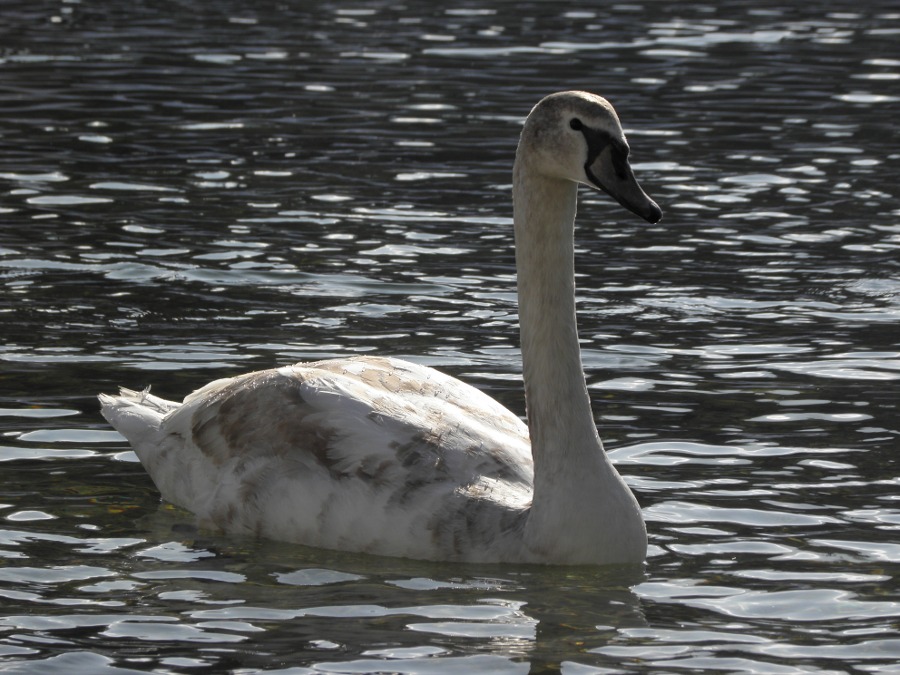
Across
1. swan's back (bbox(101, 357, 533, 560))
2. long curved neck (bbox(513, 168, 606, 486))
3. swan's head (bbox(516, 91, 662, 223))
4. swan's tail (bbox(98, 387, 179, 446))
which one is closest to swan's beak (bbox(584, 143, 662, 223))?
swan's head (bbox(516, 91, 662, 223))

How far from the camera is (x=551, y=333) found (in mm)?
8547

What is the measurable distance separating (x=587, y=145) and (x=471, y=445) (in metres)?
1.55

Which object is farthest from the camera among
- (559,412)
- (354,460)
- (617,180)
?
(354,460)

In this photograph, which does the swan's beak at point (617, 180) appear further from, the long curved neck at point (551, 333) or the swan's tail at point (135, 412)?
the swan's tail at point (135, 412)

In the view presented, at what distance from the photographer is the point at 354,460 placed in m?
8.65

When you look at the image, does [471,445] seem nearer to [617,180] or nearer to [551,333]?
[551,333]

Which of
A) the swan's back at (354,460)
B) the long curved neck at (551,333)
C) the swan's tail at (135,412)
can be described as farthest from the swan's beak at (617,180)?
the swan's tail at (135,412)

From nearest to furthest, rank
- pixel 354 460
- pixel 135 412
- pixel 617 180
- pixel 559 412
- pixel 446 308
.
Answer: pixel 617 180, pixel 559 412, pixel 354 460, pixel 135 412, pixel 446 308

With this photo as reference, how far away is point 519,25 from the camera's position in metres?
28.6

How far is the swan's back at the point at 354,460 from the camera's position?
844 centimetres

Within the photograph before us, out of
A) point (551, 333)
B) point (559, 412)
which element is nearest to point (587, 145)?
point (551, 333)

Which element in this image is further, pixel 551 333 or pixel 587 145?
pixel 551 333

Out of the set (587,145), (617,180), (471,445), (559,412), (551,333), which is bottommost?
(471,445)

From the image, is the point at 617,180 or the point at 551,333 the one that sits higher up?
the point at 617,180
